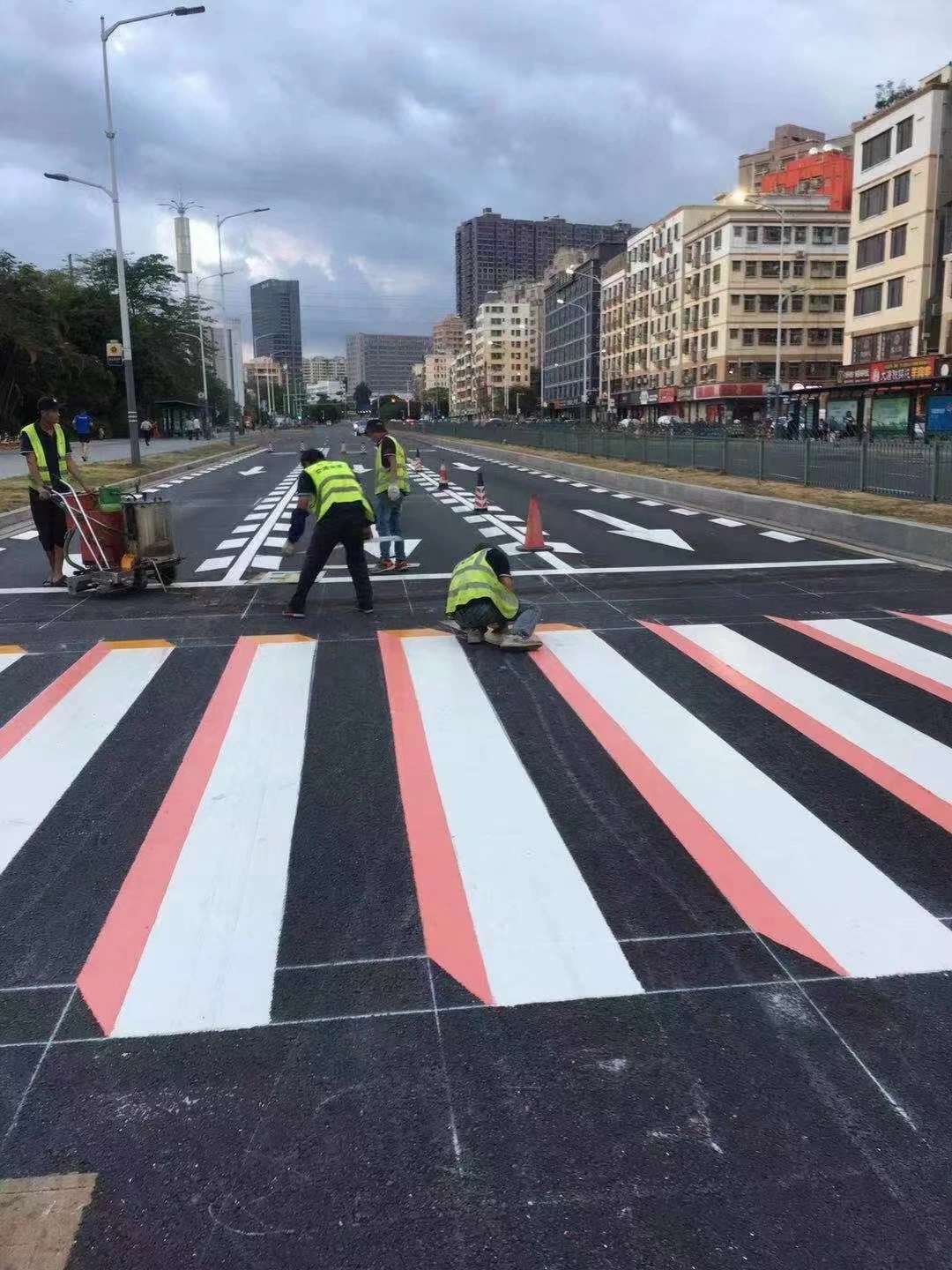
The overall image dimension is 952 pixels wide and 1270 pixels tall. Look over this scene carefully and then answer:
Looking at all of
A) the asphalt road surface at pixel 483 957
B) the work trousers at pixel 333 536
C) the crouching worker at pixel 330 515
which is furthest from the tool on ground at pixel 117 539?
the asphalt road surface at pixel 483 957

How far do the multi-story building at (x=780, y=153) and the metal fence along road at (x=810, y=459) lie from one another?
87.1 meters

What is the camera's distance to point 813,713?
6586mm

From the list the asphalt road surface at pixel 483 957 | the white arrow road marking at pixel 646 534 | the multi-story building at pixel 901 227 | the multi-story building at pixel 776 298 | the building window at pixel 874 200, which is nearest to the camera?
the asphalt road surface at pixel 483 957

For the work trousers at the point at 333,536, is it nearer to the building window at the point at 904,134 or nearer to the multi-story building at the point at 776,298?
the building window at the point at 904,134

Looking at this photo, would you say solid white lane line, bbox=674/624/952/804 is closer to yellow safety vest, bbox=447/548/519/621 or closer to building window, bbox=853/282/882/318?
yellow safety vest, bbox=447/548/519/621

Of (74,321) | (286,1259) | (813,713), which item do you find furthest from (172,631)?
(74,321)

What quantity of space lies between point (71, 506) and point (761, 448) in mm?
16000

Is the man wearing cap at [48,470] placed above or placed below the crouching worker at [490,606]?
above

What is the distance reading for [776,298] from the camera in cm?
7656

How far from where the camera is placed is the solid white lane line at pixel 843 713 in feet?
18.4

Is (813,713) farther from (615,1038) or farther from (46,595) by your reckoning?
(46,595)

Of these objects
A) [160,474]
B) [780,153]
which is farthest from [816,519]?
[780,153]

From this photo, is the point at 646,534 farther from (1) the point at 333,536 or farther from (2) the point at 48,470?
(2) the point at 48,470

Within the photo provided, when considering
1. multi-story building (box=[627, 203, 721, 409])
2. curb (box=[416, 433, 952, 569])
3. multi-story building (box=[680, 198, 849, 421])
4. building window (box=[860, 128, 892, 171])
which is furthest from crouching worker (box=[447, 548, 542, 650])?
multi-story building (box=[627, 203, 721, 409])
